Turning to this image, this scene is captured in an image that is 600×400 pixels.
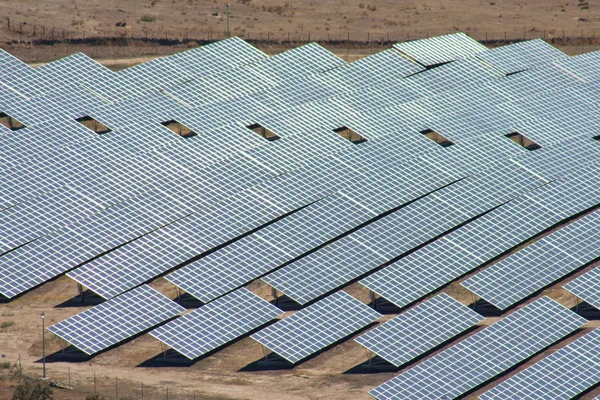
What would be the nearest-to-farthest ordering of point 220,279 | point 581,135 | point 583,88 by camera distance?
1. point 220,279
2. point 581,135
3. point 583,88

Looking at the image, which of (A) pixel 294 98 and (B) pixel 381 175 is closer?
(B) pixel 381 175

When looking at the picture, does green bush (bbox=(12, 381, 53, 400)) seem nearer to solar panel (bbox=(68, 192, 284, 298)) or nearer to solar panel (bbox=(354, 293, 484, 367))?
solar panel (bbox=(68, 192, 284, 298))

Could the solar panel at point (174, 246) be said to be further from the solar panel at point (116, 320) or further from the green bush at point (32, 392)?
the green bush at point (32, 392)

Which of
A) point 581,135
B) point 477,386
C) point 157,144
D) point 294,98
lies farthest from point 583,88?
point 477,386

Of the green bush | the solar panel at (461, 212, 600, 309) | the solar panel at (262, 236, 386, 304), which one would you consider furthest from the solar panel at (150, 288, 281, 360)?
the solar panel at (461, 212, 600, 309)

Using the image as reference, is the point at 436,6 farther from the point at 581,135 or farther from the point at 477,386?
the point at 477,386

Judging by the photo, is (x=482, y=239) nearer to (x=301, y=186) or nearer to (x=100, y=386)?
(x=301, y=186)

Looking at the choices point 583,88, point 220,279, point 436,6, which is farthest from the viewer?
point 436,6
